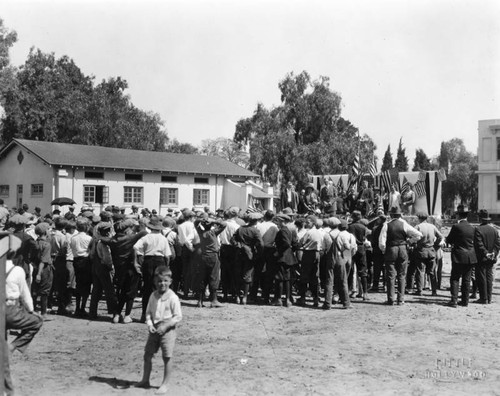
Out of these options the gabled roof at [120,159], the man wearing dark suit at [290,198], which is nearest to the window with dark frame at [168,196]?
the gabled roof at [120,159]

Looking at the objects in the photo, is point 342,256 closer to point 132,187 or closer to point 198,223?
point 198,223

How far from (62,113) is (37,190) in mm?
16262

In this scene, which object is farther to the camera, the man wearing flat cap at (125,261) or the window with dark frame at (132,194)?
the window with dark frame at (132,194)

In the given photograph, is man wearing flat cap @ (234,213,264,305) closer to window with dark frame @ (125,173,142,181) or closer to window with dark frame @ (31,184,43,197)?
window with dark frame @ (31,184,43,197)

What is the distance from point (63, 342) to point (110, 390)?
104 inches

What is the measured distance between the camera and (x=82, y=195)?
1375 inches

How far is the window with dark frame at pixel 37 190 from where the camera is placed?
35219 millimetres

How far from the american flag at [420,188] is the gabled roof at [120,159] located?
20.3 metres

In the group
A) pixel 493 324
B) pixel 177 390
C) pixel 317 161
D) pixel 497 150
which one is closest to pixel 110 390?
pixel 177 390

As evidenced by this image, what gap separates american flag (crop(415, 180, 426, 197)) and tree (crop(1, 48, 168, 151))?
34.5m

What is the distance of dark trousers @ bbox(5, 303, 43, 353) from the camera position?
601 centimetres

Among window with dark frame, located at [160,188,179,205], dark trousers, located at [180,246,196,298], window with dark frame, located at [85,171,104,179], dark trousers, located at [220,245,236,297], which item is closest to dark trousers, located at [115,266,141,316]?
dark trousers, located at [180,246,196,298]

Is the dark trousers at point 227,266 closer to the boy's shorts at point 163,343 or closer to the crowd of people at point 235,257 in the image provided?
the crowd of people at point 235,257

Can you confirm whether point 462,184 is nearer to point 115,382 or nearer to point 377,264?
point 377,264
